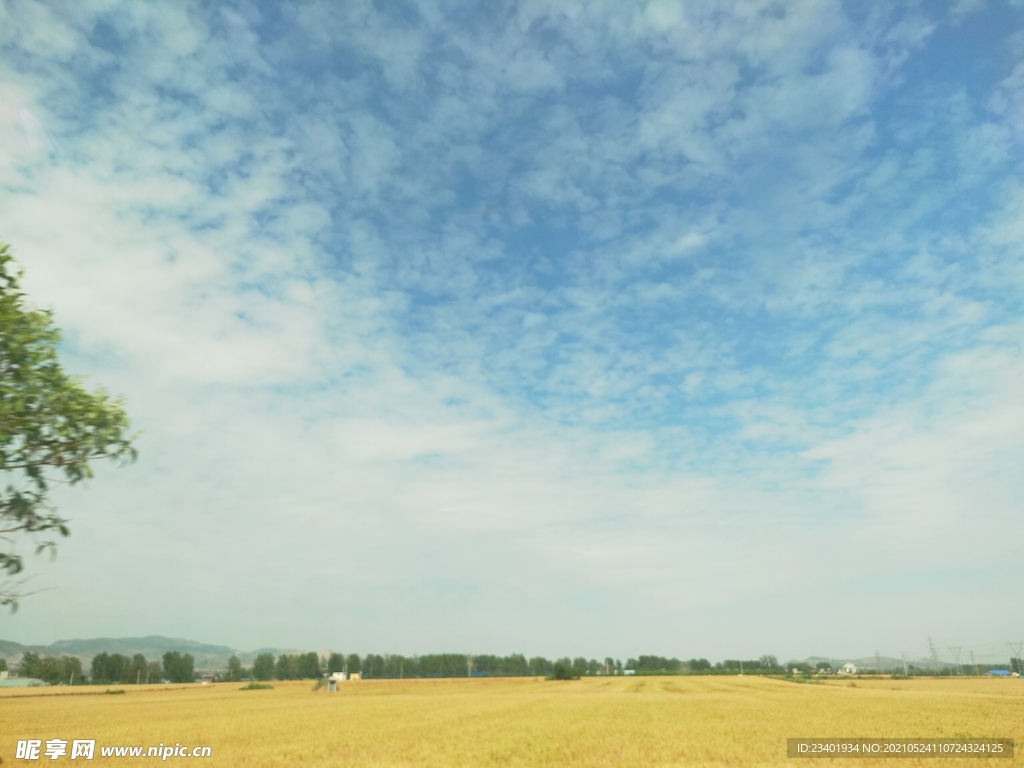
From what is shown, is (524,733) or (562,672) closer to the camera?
(524,733)

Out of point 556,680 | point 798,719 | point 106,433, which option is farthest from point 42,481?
point 556,680

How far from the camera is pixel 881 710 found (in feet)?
166

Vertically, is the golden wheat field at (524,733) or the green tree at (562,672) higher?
the golden wheat field at (524,733)

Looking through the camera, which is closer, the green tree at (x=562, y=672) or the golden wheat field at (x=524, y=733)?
the golden wheat field at (x=524, y=733)

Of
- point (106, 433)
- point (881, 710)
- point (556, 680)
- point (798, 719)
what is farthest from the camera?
point (556, 680)

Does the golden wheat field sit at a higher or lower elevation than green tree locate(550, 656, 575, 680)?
higher

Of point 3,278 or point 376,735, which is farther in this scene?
point 376,735

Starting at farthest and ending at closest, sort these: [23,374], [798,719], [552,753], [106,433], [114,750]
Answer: [798,719], [114,750], [552,753], [106,433], [23,374]

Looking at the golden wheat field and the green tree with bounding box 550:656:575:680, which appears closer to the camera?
the golden wheat field

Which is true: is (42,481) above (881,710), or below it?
above

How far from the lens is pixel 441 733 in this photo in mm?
37500

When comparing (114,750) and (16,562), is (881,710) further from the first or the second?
(16,562)

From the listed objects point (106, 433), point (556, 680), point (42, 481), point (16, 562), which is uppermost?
point (106, 433)

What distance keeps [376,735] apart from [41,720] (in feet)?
123
